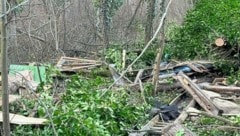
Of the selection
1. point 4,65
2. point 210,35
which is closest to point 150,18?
point 210,35

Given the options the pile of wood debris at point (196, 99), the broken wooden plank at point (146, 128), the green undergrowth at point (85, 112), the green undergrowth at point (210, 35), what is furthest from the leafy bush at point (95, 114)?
the green undergrowth at point (210, 35)

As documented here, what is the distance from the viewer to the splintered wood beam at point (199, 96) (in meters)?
8.20

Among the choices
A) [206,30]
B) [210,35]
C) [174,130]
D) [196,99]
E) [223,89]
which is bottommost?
[174,130]

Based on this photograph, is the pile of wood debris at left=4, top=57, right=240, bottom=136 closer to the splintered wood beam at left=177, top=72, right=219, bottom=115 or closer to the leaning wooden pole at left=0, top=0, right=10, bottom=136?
the splintered wood beam at left=177, top=72, right=219, bottom=115

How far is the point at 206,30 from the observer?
1231cm

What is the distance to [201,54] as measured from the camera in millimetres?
12078

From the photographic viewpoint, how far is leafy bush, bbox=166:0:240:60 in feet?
38.4

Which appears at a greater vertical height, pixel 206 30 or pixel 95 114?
pixel 206 30

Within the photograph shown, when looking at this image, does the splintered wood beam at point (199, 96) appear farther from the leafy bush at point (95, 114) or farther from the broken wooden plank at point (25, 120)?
the broken wooden plank at point (25, 120)

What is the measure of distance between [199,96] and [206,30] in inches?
161

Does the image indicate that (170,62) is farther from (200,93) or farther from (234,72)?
(200,93)

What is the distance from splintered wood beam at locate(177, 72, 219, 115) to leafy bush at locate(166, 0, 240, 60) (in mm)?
2551

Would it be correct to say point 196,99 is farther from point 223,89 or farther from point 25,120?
point 25,120

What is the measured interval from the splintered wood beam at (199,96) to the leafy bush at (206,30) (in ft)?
8.37
